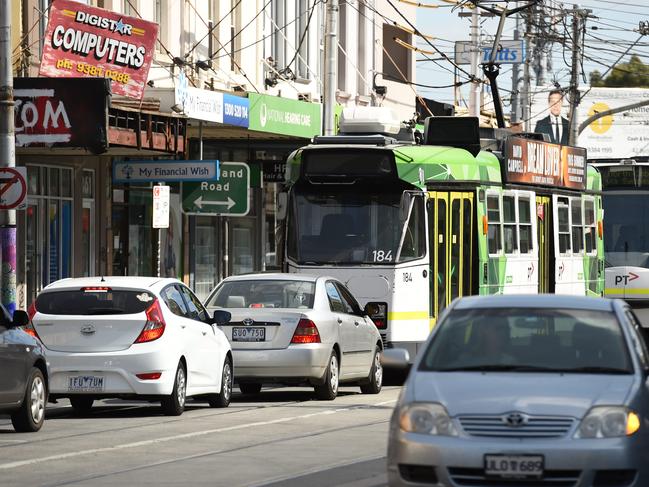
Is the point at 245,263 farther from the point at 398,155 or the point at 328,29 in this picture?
the point at 398,155

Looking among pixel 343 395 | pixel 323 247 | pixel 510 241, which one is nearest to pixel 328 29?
pixel 510 241

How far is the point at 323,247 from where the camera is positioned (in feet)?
78.0

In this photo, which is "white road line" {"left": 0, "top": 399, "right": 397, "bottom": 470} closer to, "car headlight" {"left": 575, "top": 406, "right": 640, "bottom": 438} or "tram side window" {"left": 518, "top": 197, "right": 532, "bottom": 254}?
"car headlight" {"left": 575, "top": 406, "right": 640, "bottom": 438}

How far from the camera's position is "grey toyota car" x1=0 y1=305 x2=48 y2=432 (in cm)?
1585

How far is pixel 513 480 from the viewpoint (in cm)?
966

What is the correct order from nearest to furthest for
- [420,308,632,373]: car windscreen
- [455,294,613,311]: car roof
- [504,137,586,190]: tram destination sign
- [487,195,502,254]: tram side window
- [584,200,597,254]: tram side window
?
[420,308,632,373]: car windscreen, [455,294,613,311]: car roof, [487,195,502,254]: tram side window, [504,137,586,190]: tram destination sign, [584,200,597,254]: tram side window

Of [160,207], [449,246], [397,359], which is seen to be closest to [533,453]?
[397,359]

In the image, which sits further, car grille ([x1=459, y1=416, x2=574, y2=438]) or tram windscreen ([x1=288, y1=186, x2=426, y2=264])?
tram windscreen ([x1=288, y1=186, x2=426, y2=264])

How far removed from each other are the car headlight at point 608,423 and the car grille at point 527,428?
92 millimetres

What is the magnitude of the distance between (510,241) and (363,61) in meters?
24.1

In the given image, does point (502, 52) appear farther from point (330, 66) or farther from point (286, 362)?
point (286, 362)

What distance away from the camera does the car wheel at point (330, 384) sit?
67.6 ft

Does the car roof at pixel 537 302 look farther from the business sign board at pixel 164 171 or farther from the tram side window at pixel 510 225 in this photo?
the business sign board at pixel 164 171

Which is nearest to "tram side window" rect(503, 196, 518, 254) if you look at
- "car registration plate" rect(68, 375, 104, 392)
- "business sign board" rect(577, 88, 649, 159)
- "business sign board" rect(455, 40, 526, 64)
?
"car registration plate" rect(68, 375, 104, 392)
